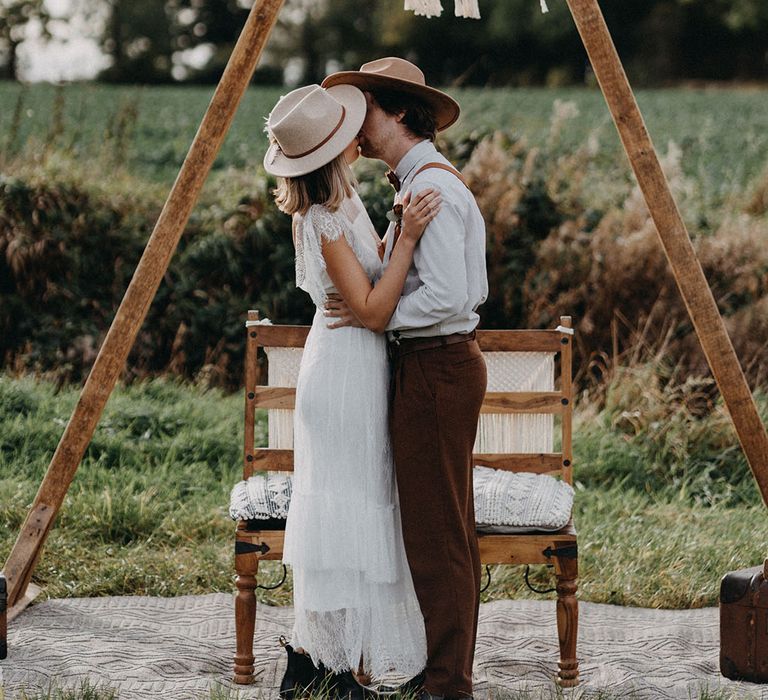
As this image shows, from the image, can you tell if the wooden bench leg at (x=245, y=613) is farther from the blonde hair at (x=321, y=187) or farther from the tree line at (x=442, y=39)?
the tree line at (x=442, y=39)

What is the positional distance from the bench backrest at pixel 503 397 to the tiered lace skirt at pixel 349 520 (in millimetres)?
596

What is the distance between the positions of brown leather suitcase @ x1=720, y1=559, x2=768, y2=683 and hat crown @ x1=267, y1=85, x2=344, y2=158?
197cm

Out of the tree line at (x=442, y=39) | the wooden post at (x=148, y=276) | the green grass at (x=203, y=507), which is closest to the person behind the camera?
the wooden post at (x=148, y=276)

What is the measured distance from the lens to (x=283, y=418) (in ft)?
13.0

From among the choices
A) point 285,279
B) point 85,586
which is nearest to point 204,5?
point 285,279

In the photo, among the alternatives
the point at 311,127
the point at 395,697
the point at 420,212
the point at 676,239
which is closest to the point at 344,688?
the point at 395,697

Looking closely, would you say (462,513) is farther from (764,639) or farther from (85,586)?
(85,586)

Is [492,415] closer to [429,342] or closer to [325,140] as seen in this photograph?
[429,342]

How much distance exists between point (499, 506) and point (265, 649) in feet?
3.41

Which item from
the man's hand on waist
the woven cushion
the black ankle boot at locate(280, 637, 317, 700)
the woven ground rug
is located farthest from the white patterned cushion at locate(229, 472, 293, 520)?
the man's hand on waist

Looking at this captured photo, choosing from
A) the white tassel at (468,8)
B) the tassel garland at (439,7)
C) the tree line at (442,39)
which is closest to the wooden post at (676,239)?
the tassel garland at (439,7)

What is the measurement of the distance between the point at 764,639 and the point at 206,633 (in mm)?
1971

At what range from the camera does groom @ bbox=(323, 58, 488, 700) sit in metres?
3.12

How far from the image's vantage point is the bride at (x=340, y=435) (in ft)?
10.2
